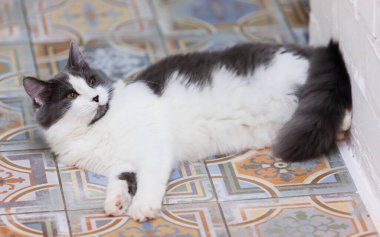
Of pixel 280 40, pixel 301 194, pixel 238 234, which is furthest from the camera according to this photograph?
pixel 280 40

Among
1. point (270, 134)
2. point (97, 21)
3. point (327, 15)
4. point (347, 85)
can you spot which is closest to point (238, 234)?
point (270, 134)

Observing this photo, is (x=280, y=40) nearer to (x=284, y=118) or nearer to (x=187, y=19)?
(x=187, y=19)

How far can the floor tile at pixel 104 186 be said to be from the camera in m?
2.25

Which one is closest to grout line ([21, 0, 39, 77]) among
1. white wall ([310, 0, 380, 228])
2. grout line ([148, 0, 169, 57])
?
grout line ([148, 0, 169, 57])

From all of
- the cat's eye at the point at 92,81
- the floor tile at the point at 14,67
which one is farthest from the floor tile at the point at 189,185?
the floor tile at the point at 14,67

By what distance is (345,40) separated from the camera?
8.07ft

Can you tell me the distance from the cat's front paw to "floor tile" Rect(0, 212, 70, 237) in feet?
0.64

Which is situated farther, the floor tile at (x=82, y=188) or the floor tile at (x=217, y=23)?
the floor tile at (x=217, y=23)

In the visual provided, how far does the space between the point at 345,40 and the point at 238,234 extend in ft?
2.56

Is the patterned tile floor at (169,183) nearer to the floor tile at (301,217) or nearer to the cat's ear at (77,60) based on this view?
the floor tile at (301,217)

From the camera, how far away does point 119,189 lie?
2.21 m

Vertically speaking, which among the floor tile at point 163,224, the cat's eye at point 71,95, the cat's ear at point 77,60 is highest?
the cat's ear at point 77,60

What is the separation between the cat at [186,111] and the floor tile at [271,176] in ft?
0.12

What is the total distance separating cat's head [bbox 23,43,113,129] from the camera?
2.24 meters
